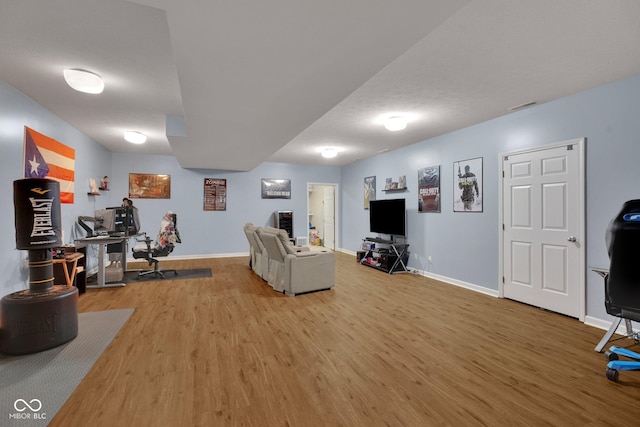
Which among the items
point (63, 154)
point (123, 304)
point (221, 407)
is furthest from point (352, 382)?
point (63, 154)

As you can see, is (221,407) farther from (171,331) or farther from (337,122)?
(337,122)

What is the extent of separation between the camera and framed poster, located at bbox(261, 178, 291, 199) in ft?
27.3

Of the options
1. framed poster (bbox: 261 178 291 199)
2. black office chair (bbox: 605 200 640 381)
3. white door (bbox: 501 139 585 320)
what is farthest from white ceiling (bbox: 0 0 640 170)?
framed poster (bbox: 261 178 291 199)

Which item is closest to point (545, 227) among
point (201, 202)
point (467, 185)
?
point (467, 185)

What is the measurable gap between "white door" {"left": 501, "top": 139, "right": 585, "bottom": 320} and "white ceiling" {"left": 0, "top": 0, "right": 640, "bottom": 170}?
80cm

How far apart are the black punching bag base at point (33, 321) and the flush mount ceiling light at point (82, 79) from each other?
2.02 metres

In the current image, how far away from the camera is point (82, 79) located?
286 cm

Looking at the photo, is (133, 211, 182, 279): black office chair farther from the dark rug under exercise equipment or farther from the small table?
the small table

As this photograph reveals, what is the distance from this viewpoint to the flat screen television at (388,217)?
6.08 meters

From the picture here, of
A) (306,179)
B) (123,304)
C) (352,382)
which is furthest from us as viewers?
(306,179)

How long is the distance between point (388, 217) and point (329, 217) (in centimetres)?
338

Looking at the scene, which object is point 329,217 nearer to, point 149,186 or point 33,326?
point 149,186

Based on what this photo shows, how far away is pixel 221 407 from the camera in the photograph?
1.88 m

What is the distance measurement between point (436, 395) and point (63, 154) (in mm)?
5798
